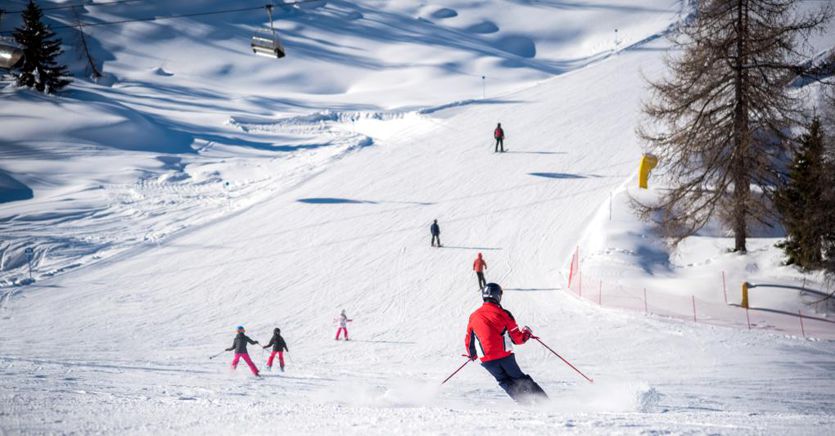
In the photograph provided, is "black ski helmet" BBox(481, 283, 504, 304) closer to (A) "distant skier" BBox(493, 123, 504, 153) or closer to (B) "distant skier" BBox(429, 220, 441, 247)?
(B) "distant skier" BBox(429, 220, 441, 247)

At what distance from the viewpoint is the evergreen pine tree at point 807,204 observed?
14.2 meters

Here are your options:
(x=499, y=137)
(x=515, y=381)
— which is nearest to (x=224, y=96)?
(x=499, y=137)

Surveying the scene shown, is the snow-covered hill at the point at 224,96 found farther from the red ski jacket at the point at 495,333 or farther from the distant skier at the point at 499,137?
the red ski jacket at the point at 495,333

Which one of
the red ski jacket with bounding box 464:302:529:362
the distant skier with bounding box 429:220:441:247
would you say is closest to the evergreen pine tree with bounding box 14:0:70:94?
the distant skier with bounding box 429:220:441:247

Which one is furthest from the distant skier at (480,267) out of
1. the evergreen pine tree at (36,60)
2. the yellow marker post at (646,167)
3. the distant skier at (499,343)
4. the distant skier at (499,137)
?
the evergreen pine tree at (36,60)

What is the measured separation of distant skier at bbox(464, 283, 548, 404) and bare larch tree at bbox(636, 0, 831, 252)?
12.6 meters

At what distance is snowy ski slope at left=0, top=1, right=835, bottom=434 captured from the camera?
20.1ft

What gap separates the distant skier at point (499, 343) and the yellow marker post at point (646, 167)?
1741 cm

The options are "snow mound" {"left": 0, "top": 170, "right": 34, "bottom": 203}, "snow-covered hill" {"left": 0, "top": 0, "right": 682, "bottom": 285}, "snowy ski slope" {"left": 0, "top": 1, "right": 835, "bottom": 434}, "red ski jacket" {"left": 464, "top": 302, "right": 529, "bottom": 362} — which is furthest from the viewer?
"snow mound" {"left": 0, "top": 170, "right": 34, "bottom": 203}

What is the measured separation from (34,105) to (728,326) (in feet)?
141

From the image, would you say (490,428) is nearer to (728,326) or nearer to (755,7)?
(728,326)

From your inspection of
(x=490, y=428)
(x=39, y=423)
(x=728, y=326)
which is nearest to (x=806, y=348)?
(x=728, y=326)

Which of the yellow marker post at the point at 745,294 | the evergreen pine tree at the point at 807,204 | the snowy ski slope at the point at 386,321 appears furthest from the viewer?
the yellow marker post at the point at 745,294

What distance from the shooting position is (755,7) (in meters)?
16.1
